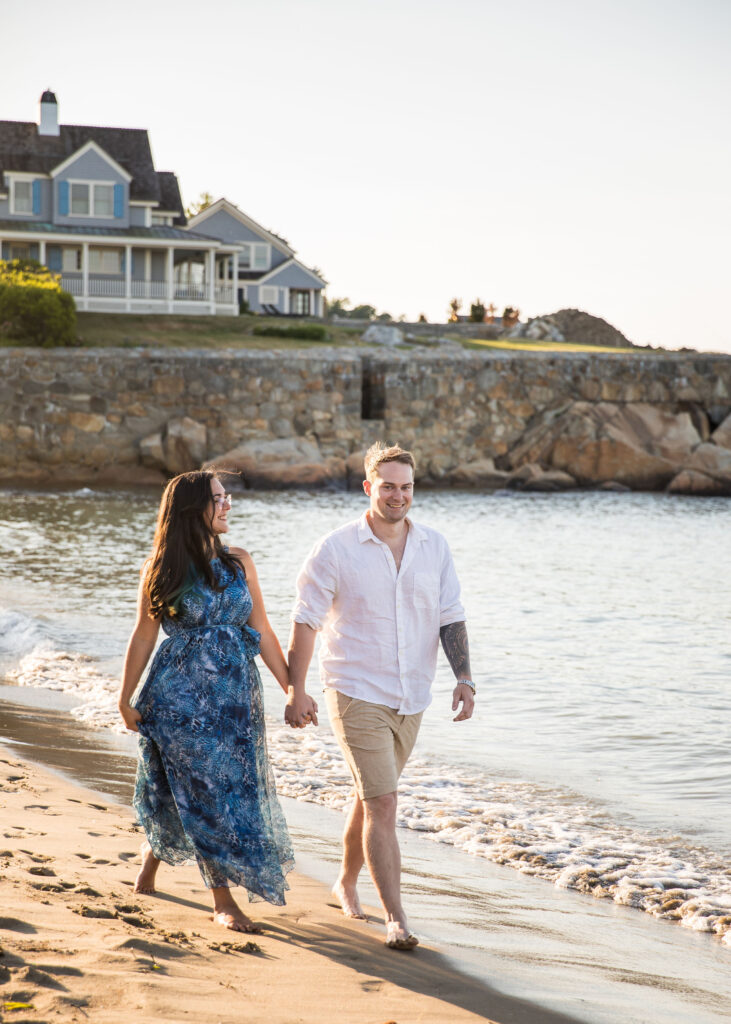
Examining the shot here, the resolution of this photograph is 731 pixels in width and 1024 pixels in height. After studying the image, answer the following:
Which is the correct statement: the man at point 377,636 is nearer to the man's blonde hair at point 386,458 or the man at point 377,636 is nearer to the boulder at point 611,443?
the man's blonde hair at point 386,458

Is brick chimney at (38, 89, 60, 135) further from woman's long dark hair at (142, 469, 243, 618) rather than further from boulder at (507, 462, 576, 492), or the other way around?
woman's long dark hair at (142, 469, 243, 618)

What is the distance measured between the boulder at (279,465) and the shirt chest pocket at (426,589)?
28478mm

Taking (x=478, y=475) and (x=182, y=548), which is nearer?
(x=182, y=548)

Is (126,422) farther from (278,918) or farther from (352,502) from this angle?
(278,918)

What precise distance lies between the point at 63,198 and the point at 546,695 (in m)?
40.1

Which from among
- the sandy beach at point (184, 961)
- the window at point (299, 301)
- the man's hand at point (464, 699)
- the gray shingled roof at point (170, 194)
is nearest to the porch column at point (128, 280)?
the gray shingled roof at point (170, 194)

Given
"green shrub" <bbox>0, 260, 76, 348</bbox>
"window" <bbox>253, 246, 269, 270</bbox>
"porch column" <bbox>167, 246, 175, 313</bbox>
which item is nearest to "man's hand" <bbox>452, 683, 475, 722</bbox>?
"green shrub" <bbox>0, 260, 76, 348</bbox>

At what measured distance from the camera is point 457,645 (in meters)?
4.64

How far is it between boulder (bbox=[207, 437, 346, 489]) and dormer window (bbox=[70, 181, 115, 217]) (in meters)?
16.5

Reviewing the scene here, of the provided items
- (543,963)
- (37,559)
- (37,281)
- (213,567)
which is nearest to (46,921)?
(213,567)

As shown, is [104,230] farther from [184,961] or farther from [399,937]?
[184,961]

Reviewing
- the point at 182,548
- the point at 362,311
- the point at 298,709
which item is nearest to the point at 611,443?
the point at 298,709

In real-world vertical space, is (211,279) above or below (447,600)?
above

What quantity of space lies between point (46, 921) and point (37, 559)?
47.5ft
